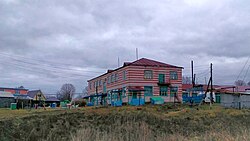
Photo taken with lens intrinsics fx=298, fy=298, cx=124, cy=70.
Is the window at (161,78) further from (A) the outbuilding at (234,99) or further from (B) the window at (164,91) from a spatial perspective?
(A) the outbuilding at (234,99)

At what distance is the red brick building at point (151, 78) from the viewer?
4572 cm

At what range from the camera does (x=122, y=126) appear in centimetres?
1758

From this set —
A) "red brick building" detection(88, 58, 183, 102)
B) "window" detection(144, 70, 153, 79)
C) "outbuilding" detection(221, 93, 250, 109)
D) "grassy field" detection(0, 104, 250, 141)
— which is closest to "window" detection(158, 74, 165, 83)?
"red brick building" detection(88, 58, 183, 102)

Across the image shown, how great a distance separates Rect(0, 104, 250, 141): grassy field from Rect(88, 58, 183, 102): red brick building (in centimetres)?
1288

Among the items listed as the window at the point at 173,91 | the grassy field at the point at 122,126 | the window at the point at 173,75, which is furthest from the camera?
the window at the point at 173,75

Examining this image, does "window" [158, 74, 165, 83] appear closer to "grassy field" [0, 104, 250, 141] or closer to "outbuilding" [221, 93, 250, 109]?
"outbuilding" [221, 93, 250, 109]

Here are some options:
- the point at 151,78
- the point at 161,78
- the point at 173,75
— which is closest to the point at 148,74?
the point at 151,78

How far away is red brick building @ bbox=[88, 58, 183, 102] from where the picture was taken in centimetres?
4572

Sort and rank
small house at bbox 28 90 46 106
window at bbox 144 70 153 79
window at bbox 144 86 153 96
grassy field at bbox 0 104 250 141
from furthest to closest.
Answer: small house at bbox 28 90 46 106 < window at bbox 144 70 153 79 < window at bbox 144 86 153 96 < grassy field at bbox 0 104 250 141

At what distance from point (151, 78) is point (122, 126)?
97.6ft

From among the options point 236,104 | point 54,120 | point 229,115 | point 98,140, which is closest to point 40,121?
point 54,120

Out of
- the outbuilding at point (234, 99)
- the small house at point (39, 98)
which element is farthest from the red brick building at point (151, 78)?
the small house at point (39, 98)

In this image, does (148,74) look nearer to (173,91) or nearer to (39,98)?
(173,91)

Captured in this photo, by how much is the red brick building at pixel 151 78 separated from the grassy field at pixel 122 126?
507 inches
